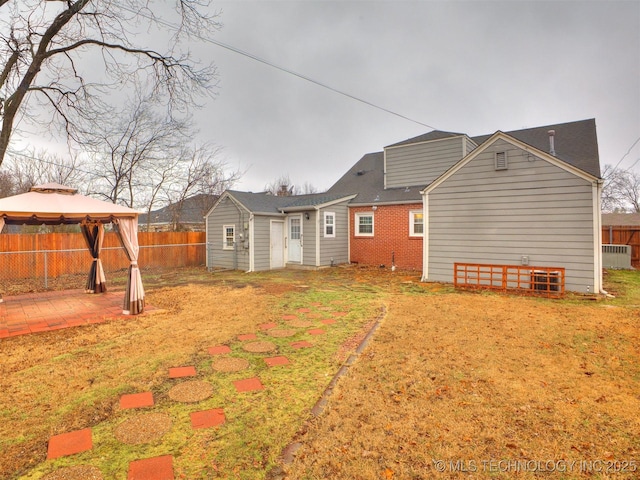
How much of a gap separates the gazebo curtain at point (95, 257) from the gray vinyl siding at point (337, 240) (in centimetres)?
796

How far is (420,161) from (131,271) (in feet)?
40.7

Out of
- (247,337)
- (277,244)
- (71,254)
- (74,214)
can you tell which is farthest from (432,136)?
(71,254)

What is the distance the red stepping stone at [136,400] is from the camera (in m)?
3.02

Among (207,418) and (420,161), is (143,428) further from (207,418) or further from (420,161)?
(420,161)

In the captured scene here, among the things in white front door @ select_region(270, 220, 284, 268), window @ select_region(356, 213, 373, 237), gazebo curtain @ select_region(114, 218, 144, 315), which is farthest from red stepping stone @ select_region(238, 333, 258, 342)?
window @ select_region(356, 213, 373, 237)

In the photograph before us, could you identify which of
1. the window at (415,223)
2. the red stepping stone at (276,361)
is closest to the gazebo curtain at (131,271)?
the red stepping stone at (276,361)

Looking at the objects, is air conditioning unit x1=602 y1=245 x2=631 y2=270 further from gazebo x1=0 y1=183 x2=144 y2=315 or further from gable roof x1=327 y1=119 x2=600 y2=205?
gazebo x1=0 y1=183 x2=144 y2=315

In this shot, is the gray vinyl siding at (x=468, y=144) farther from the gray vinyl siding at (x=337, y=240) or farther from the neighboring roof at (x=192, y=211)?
the neighboring roof at (x=192, y=211)

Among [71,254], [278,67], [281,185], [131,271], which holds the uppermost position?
[281,185]

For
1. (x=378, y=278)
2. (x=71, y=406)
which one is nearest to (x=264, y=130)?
(x=378, y=278)

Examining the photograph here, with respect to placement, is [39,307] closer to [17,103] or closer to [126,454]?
[17,103]

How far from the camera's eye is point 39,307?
22.8 ft

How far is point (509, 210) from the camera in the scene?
29.1ft

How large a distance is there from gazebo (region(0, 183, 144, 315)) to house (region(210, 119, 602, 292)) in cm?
819
